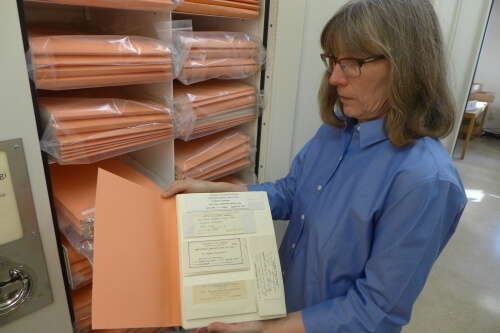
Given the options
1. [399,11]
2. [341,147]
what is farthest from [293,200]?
[399,11]

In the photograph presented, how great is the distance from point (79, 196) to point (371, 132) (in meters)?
0.77

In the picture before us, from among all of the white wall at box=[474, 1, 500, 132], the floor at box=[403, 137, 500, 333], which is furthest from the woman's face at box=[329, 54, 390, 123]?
the white wall at box=[474, 1, 500, 132]

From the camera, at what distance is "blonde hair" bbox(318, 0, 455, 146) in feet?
2.25

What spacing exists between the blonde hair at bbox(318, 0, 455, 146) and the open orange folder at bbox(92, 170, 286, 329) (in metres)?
0.42

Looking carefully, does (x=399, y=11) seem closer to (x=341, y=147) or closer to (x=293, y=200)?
(x=341, y=147)

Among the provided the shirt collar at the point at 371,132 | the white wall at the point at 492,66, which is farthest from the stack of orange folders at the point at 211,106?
the white wall at the point at 492,66

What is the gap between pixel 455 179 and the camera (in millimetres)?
679

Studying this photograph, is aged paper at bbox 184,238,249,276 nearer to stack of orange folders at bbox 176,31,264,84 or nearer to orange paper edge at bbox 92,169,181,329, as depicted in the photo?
orange paper edge at bbox 92,169,181,329

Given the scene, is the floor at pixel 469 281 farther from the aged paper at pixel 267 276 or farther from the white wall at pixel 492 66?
the white wall at pixel 492 66

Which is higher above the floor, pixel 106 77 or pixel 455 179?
pixel 106 77

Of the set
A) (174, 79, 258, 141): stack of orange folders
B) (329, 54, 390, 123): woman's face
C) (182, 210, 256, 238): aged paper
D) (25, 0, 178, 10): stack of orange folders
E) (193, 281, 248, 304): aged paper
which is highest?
(25, 0, 178, 10): stack of orange folders

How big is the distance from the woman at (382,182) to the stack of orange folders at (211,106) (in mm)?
215

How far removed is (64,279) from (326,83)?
88 centimetres

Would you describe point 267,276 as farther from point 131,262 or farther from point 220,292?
point 131,262
